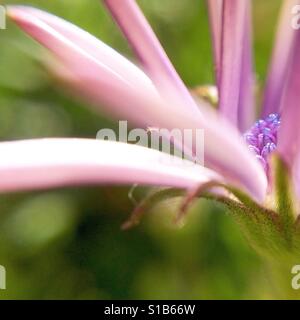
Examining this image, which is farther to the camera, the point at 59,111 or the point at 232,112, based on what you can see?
the point at 59,111

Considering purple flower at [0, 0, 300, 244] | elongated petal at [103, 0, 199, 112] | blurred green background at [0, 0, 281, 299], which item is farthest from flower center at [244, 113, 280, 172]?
blurred green background at [0, 0, 281, 299]

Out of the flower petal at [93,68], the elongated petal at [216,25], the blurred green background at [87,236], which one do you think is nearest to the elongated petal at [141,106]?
the flower petal at [93,68]

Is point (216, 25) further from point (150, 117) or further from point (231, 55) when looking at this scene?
point (150, 117)

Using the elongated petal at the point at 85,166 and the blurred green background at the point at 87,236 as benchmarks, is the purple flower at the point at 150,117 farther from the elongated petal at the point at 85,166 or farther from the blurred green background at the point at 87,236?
the blurred green background at the point at 87,236

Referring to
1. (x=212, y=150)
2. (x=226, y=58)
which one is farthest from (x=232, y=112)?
(x=212, y=150)

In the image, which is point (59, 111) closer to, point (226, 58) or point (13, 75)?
point (13, 75)

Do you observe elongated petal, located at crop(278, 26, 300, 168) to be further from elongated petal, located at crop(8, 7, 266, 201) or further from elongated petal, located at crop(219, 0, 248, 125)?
elongated petal, located at crop(219, 0, 248, 125)
